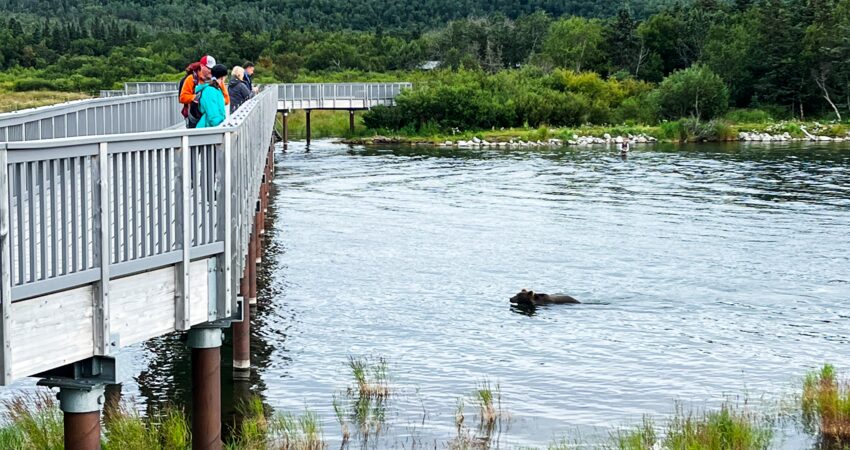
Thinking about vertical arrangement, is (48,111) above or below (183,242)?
above

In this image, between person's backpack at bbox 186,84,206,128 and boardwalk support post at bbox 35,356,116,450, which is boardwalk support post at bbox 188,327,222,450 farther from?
person's backpack at bbox 186,84,206,128

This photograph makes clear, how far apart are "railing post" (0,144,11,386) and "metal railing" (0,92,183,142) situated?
7.81 m

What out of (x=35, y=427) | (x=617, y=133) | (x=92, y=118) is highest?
(x=92, y=118)

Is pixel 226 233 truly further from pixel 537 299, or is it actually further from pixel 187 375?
pixel 537 299

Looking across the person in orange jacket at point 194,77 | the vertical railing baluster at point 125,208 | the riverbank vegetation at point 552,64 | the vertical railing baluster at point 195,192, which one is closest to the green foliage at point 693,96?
the riverbank vegetation at point 552,64

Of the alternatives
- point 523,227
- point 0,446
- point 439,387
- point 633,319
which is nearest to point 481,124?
point 523,227

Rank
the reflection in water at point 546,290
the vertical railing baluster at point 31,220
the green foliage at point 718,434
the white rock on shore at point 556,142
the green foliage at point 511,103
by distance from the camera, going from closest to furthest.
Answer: the vertical railing baluster at point 31,220 < the green foliage at point 718,434 < the reflection in water at point 546,290 < the white rock on shore at point 556,142 < the green foliage at point 511,103

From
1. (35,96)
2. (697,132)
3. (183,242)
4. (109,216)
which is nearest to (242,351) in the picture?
(183,242)

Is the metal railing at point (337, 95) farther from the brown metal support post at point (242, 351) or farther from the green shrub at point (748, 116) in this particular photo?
the brown metal support post at point (242, 351)

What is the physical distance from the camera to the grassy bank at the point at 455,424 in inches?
554

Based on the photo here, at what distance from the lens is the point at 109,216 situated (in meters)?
10.0

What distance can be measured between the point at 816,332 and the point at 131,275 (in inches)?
616

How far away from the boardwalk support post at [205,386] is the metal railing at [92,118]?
5252 mm

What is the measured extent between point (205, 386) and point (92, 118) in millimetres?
13851
